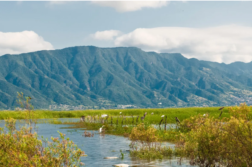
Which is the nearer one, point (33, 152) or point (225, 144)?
point (33, 152)

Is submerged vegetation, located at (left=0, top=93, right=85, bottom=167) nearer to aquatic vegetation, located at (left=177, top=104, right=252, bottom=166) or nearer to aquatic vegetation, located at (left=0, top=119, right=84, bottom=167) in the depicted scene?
aquatic vegetation, located at (left=0, top=119, right=84, bottom=167)

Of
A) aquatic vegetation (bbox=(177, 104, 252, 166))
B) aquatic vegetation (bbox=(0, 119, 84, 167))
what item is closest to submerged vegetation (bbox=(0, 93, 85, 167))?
aquatic vegetation (bbox=(0, 119, 84, 167))

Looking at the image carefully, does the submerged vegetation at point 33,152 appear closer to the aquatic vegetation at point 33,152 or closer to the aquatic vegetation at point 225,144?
the aquatic vegetation at point 33,152

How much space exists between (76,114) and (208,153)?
7943 centimetres

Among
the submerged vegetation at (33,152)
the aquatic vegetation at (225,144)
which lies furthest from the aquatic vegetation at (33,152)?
the aquatic vegetation at (225,144)

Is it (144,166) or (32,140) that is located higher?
(32,140)

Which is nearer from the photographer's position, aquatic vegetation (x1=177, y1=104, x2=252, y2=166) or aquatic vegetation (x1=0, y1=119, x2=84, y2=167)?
aquatic vegetation (x1=0, y1=119, x2=84, y2=167)

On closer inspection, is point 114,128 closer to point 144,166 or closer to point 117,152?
point 117,152

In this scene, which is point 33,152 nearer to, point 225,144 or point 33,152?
point 33,152

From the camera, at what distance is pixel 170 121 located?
58.0 metres

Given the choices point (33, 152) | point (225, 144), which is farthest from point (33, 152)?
point (225, 144)

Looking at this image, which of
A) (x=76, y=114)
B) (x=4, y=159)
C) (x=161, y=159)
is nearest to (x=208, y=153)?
(x=161, y=159)

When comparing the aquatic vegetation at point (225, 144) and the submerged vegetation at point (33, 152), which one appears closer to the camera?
the submerged vegetation at point (33, 152)

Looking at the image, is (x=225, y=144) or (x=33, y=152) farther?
(x=225, y=144)
